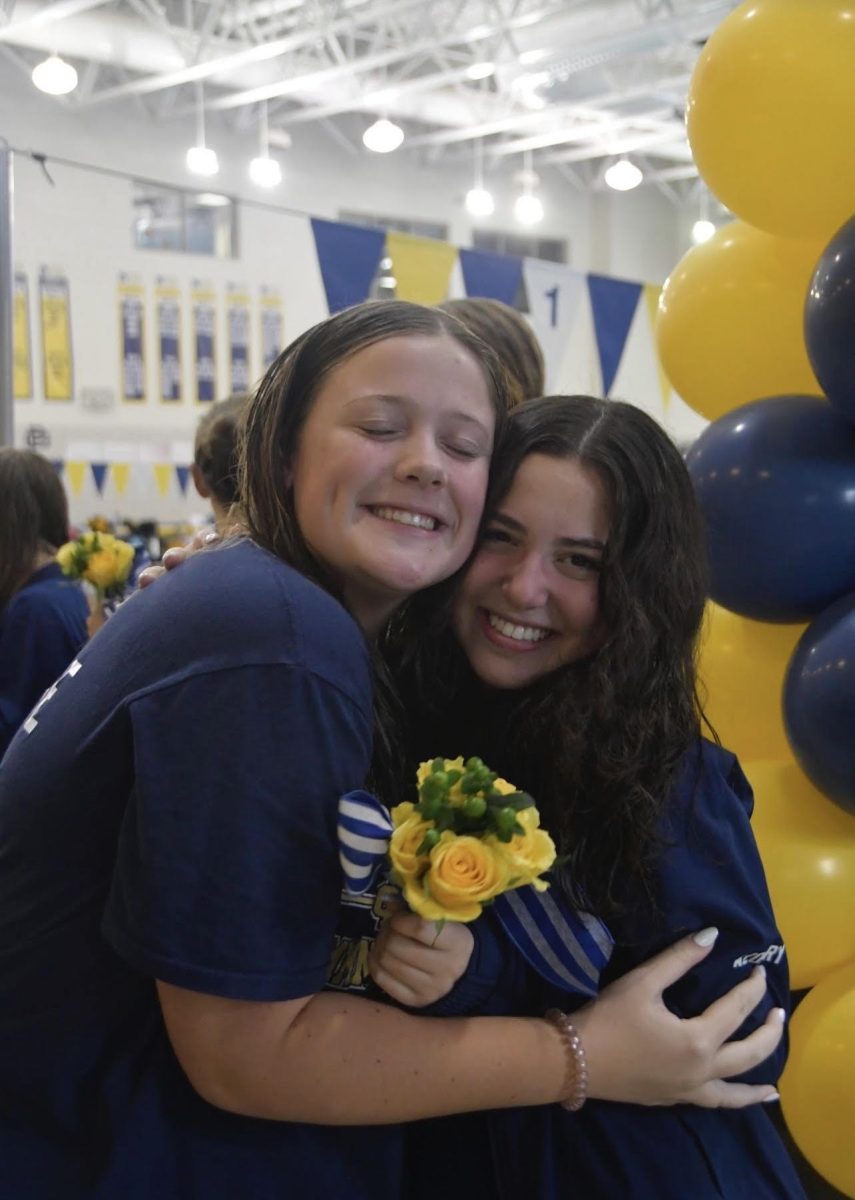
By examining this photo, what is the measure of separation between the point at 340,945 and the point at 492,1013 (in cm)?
17

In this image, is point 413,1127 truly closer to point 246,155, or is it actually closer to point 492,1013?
point 492,1013

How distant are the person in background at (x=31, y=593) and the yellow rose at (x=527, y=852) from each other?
2.20 m

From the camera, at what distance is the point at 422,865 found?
1.02 meters

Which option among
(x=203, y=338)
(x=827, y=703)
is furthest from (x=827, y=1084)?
(x=203, y=338)

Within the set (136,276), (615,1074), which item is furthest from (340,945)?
(136,276)

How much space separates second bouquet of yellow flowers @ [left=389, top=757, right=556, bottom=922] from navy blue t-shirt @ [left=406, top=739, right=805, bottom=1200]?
0.18 metres

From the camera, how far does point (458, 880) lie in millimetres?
994

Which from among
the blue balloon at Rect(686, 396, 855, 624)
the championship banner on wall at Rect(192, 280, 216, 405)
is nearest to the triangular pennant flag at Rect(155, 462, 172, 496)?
the championship banner on wall at Rect(192, 280, 216, 405)

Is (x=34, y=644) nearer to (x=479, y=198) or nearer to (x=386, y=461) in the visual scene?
(x=386, y=461)

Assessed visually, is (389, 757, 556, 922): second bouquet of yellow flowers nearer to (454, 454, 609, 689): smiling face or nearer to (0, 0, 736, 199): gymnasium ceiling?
(454, 454, 609, 689): smiling face

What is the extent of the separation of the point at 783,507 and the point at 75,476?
774 centimetres

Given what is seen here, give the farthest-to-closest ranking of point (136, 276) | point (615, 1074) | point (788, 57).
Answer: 1. point (136, 276)
2. point (788, 57)
3. point (615, 1074)

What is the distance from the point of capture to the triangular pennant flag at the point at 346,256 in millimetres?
Result: 4613

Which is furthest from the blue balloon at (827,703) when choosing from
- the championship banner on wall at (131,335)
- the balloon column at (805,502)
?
the championship banner on wall at (131,335)
